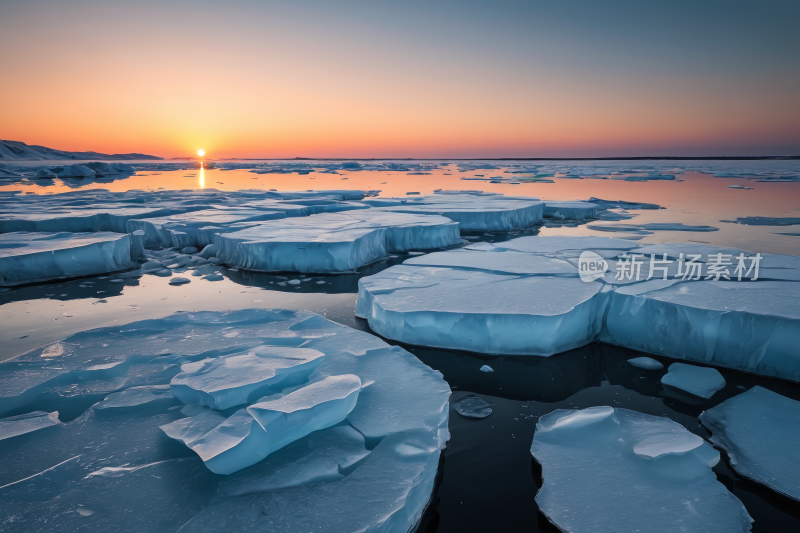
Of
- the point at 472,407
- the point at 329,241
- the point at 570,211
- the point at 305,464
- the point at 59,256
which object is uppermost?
the point at 570,211

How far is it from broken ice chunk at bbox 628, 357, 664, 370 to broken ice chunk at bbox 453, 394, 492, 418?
1276mm

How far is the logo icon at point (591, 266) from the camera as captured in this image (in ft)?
13.3

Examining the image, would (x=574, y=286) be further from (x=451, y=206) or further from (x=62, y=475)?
(x=451, y=206)

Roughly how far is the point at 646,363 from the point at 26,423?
3.63m

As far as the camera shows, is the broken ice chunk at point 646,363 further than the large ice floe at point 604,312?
Yes

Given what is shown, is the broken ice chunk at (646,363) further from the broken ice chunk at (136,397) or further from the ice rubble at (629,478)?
the broken ice chunk at (136,397)

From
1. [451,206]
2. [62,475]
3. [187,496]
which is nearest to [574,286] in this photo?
[187,496]

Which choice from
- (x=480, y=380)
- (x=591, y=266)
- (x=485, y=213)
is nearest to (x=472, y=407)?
(x=480, y=380)

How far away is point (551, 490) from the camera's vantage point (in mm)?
1852

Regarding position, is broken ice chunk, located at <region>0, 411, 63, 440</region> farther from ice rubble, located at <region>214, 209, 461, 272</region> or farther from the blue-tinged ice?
ice rubble, located at <region>214, 209, 461, 272</region>

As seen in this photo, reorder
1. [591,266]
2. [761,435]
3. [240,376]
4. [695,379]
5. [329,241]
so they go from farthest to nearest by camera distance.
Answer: [329,241] → [591,266] → [695,379] → [761,435] → [240,376]

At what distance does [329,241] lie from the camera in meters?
5.82

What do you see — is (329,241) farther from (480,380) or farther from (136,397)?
(136,397)

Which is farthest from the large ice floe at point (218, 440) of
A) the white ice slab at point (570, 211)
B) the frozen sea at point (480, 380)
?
the white ice slab at point (570, 211)
